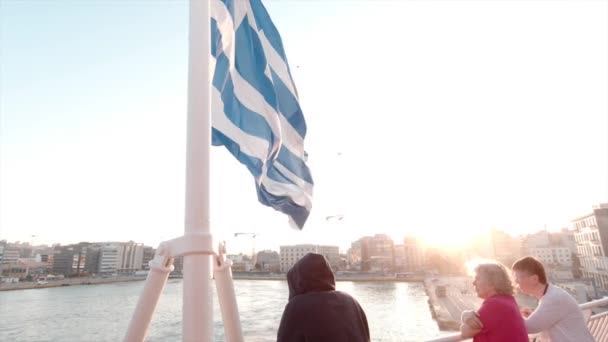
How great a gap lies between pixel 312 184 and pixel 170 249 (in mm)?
1304

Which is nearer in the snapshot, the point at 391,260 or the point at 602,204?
the point at 602,204

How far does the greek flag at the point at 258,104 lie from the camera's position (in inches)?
83.4

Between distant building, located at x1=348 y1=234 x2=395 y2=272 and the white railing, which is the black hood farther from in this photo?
distant building, located at x1=348 y1=234 x2=395 y2=272

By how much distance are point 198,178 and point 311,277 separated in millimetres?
632

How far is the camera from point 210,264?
1438 mm

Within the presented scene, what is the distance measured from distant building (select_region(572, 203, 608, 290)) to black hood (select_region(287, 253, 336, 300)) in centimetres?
6390

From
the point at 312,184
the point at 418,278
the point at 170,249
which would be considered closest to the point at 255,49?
the point at 312,184

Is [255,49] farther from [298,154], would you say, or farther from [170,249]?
[170,249]

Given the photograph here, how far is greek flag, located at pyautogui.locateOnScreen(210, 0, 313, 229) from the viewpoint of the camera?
2.12 m

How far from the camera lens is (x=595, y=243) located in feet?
176

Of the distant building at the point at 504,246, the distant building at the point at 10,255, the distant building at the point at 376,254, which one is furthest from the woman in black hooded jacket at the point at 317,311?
the distant building at the point at 10,255

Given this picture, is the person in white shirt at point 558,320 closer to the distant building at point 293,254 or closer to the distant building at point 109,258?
the distant building at point 293,254

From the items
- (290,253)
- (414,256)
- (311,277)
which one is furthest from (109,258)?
(311,277)

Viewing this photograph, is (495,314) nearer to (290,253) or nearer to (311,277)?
(311,277)
